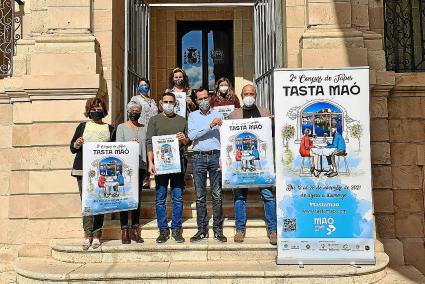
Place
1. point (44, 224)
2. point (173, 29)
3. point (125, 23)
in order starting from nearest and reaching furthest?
point (44, 224) < point (125, 23) < point (173, 29)

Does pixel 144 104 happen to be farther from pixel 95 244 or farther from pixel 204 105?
pixel 95 244

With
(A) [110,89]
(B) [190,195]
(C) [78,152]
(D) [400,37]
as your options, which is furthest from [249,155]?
(D) [400,37]

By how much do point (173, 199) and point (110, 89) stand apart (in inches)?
90.7

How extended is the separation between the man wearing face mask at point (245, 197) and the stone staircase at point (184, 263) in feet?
0.55

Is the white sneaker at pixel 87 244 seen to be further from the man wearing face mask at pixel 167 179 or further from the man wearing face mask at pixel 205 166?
the man wearing face mask at pixel 205 166

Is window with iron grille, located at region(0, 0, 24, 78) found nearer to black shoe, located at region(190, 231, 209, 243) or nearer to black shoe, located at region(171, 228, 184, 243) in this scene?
black shoe, located at region(171, 228, 184, 243)

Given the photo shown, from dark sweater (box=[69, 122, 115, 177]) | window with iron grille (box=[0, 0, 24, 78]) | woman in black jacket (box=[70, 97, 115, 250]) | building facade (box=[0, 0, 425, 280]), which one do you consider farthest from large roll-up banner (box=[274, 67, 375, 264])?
window with iron grille (box=[0, 0, 24, 78])

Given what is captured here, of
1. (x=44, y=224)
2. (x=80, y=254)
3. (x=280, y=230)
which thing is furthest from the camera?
(x=44, y=224)

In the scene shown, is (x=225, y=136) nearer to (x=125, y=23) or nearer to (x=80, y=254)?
(x=80, y=254)

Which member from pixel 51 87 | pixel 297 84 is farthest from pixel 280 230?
pixel 51 87

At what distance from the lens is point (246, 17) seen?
11.3 meters

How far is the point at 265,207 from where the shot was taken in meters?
5.81

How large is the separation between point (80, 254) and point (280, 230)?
2576 millimetres

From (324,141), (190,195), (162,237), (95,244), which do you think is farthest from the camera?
(190,195)
